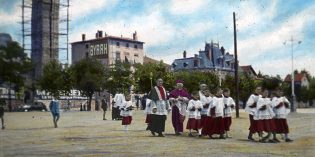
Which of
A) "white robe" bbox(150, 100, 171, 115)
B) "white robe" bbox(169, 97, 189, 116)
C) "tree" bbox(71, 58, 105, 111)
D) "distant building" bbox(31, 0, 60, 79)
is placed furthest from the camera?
"tree" bbox(71, 58, 105, 111)

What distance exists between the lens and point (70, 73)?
75375mm

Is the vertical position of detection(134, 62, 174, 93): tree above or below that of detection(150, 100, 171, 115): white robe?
above

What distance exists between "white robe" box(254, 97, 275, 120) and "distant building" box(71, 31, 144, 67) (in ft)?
304

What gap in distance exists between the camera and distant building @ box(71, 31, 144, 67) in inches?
4343

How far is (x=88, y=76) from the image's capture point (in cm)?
7538

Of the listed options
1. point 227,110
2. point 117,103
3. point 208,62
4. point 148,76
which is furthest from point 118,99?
point 208,62

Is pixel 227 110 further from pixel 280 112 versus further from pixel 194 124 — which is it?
pixel 280 112

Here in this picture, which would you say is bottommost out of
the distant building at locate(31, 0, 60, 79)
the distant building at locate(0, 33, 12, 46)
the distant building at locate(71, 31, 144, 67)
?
the distant building at locate(0, 33, 12, 46)

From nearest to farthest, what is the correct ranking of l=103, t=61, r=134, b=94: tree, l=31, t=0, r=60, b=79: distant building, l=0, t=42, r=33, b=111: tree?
l=0, t=42, r=33, b=111: tree
l=31, t=0, r=60, b=79: distant building
l=103, t=61, r=134, b=94: tree

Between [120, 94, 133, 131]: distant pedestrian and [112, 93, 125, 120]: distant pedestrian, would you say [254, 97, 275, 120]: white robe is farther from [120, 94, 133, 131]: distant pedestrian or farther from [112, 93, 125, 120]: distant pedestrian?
[112, 93, 125, 120]: distant pedestrian

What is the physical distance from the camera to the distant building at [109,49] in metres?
110

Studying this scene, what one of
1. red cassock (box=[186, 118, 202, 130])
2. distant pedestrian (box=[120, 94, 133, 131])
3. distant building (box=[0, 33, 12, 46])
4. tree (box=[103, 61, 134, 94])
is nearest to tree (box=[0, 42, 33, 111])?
distant building (box=[0, 33, 12, 46])

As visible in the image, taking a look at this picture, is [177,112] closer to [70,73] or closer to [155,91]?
[155,91]

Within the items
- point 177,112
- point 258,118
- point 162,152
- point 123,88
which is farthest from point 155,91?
point 123,88
